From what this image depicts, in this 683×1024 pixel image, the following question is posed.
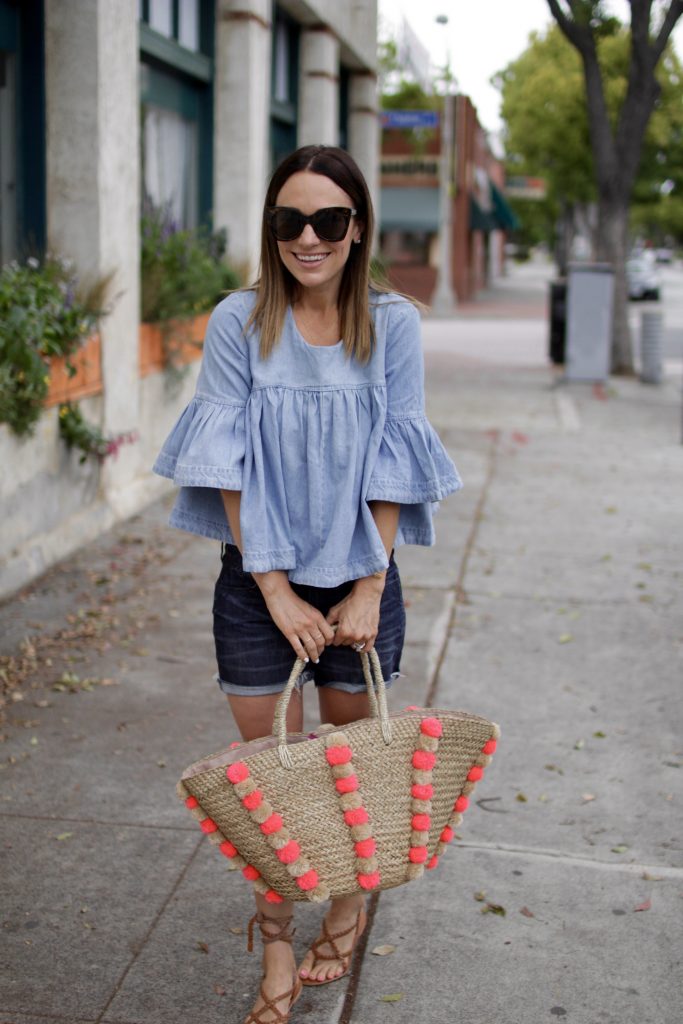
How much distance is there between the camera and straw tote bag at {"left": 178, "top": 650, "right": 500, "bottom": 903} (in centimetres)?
265

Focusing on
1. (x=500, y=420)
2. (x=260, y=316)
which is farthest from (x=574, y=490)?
(x=260, y=316)

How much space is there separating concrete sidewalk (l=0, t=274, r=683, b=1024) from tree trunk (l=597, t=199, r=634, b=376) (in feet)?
31.2

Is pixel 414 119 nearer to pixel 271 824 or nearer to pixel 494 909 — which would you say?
pixel 494 909

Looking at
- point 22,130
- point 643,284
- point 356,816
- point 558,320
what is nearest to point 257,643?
point 356,816

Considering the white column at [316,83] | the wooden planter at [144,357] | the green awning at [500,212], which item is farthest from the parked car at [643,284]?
the wooden planter at [144,357]

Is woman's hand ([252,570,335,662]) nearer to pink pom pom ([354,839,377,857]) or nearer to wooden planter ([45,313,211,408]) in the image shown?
pink pom pom ([354,839,377,857])

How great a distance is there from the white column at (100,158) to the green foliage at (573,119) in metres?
25.8

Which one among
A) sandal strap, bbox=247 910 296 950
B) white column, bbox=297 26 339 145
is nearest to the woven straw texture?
sandal strap, bbox=247 910 296 950

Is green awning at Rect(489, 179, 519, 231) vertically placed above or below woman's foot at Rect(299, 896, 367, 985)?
above

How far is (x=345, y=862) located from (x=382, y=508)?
2.56 ft

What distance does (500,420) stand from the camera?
13461mm

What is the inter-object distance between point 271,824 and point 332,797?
0.46 feet

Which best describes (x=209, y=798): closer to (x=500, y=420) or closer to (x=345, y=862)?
(x=345, y=862)

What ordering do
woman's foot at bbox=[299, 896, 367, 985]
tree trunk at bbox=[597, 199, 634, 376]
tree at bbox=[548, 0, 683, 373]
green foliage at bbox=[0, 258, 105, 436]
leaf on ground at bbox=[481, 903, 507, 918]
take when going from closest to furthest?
woman's foot at bbox=[299, 896, 367, 985]
leaf on ground at bbox=[481, 903, 507, 918]
green foliage at bbox=[0, 258, 105, 436]
tree at bbox=[548, 0, 683, 373]
tree trunk at bbox=[597, 199, 634, 376]
